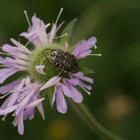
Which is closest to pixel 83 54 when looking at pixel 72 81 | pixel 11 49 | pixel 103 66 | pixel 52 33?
pixel 72 81

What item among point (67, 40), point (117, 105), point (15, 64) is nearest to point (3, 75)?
point (15, 64)

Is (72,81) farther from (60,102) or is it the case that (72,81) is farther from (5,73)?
(5,73)

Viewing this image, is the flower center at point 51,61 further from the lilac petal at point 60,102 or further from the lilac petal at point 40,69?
the lilac petal at point 60,102

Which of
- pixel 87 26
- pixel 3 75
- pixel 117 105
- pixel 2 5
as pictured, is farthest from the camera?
pixel 2 5

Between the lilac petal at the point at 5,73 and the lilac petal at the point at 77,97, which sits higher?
the lilac petal at the point at 5,73

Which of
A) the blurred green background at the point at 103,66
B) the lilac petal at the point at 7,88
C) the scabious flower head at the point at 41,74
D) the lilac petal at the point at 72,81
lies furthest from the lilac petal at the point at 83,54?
the blurred green background at the point at 103,66

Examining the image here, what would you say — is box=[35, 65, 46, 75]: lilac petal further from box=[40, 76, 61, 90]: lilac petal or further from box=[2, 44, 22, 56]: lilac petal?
box=[2, 44, 22, 56]: lilac petal

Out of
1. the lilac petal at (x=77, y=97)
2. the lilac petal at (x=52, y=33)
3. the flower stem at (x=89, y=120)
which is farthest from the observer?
the lilac petal at (x=52, y=33)

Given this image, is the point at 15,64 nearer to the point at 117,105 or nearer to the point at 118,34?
the point at 117,105
